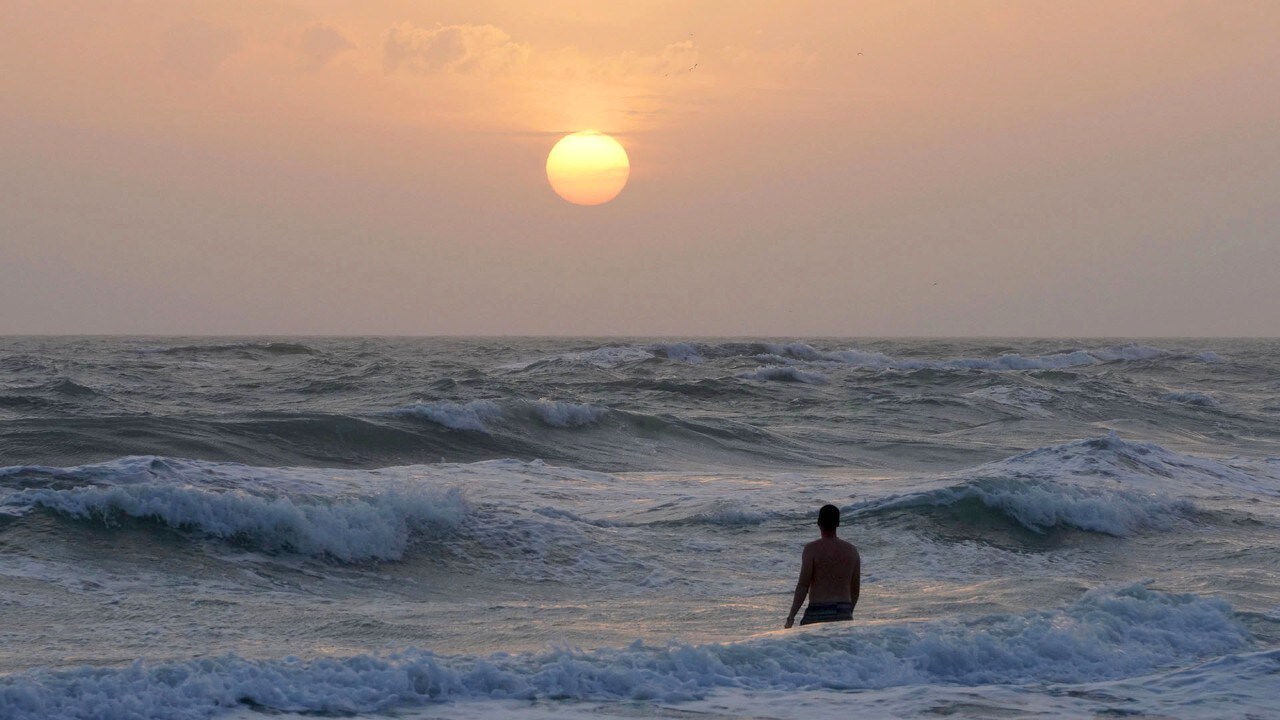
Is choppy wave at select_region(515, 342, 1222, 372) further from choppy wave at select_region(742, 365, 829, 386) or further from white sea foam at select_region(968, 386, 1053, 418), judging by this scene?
white sea foam at select_region(968, 386, 1053, 418)

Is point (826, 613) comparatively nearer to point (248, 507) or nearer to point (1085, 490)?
point (248, 507)

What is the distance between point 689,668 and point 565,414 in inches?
668

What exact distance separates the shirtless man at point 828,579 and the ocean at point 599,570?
0.29 metres

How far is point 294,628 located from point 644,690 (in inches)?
114

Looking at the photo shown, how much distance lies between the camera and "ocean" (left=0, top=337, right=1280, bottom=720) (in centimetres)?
681

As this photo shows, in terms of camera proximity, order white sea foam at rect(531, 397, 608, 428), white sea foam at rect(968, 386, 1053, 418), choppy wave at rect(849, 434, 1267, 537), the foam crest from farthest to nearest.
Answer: white sea foam at rect(968, 386, 1053, 418) < white sea foam at rect(531, 397, 608, 428) < choppy wave at rect(849, 434, 1267, 537) < the foam crest

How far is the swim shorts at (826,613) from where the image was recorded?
859 centimetres

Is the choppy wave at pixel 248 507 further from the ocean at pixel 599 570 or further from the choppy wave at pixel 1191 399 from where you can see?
the choppy wave at pixel 1191 399

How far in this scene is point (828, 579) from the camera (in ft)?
28.4

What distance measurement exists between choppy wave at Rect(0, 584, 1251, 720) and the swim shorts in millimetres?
438

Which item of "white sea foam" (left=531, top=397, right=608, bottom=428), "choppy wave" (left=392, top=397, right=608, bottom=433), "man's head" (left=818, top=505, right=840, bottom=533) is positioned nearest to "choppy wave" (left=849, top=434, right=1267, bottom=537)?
"man's head" (left=818, top=505, right=840, bottom=533)

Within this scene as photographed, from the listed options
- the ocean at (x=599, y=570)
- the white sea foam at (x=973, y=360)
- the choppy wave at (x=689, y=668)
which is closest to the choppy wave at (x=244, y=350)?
the white sea foam at (x=973, y=360)

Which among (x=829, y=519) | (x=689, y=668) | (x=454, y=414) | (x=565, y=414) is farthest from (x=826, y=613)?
(x=565, y=414)

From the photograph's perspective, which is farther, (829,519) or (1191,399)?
(1191,399)
